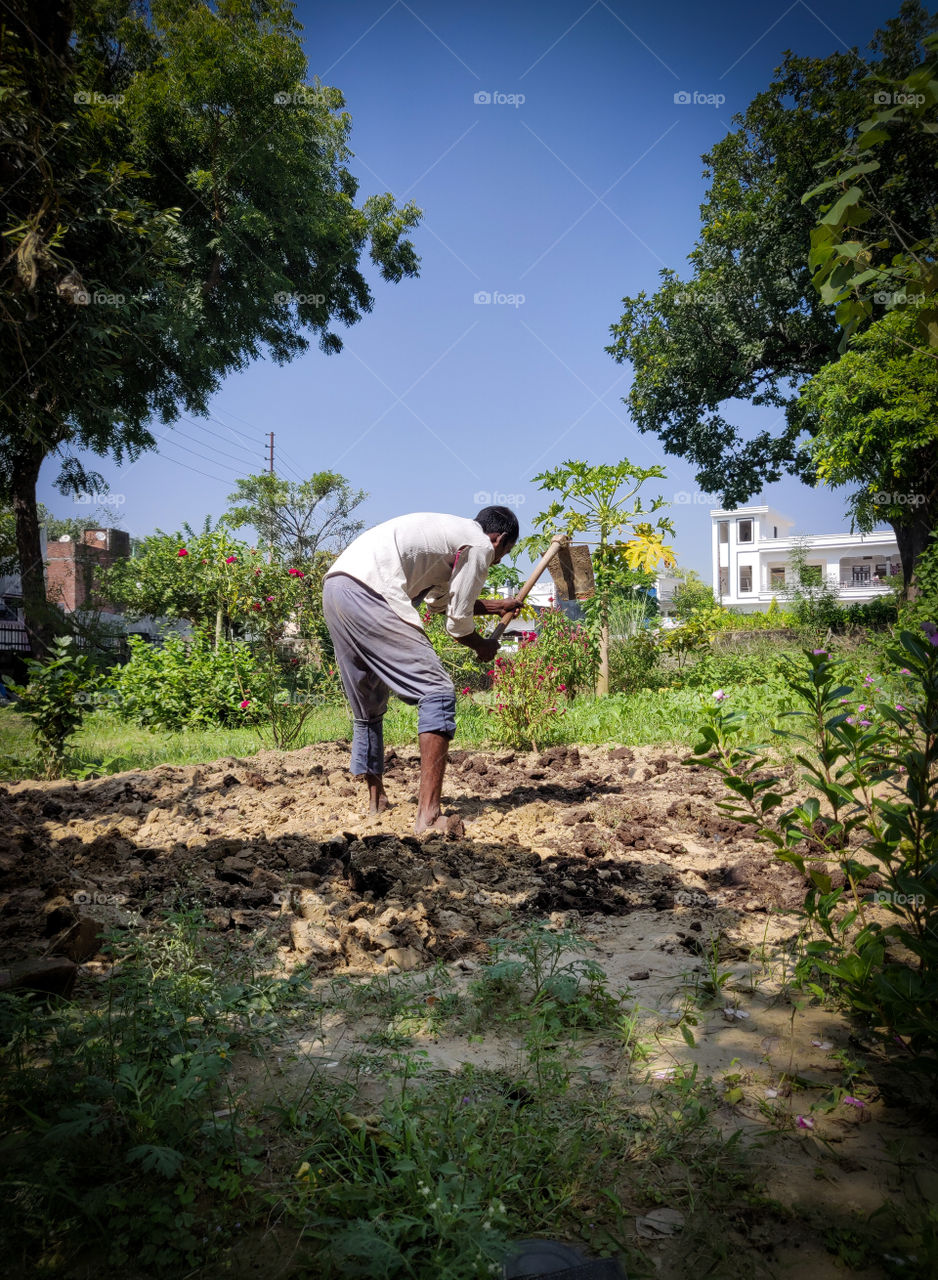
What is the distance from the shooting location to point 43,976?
6.86 ft

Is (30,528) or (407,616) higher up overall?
(30,528)

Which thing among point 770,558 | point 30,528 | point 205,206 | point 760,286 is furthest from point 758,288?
point 770,558

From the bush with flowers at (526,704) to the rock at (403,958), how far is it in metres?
4.04

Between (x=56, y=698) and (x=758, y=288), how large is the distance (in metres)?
18.7

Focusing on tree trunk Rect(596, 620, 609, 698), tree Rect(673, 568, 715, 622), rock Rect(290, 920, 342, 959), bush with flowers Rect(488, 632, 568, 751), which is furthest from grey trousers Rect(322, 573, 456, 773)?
tree Rect(673, 568, 715, 622)

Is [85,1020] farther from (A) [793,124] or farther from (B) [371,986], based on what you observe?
(A) [793,124]

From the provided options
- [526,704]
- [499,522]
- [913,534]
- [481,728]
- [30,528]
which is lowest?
[481,728]

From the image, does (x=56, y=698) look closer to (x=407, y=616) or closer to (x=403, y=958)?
(x=407, y=616)

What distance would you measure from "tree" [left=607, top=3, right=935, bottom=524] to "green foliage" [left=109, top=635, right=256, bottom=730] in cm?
1291

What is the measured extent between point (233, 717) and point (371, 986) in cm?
753

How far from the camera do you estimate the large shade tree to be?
1620 centimetres

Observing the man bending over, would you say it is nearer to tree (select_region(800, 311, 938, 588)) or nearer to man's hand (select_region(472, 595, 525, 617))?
man's hand (select_region(472, 595, 525, 617))

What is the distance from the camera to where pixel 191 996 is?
2070mm

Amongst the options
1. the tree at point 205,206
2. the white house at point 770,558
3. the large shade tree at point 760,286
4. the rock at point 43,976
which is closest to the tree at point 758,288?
the large shade tree at point 760,286
